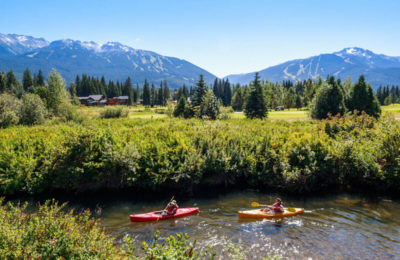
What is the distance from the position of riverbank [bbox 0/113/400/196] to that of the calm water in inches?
59.8

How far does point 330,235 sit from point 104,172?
1484 cm

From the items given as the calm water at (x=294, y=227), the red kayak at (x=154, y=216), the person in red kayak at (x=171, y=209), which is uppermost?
the person in red kayak at (x=171, y=209)

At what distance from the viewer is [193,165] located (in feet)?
55.4

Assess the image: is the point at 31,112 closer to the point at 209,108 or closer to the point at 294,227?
the point at 209,108

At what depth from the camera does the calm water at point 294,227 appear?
1089 centimetres

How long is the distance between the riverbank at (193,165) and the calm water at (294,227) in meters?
1.52

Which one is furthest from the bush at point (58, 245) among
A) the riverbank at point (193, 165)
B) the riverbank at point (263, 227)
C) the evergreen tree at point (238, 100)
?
the evergreen tree at point (238, 100)

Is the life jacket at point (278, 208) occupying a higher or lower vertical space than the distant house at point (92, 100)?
lower

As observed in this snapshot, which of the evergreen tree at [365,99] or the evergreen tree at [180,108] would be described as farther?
the evergreen tree at [180,108]

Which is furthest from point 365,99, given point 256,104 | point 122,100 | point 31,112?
point 122,100

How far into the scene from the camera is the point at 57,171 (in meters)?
16.6

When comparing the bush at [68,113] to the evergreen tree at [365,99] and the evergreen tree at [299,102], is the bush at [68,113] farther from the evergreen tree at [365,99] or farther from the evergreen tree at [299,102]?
the evergreen tree at [299,102]

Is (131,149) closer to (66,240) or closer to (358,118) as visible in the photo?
(66,240)

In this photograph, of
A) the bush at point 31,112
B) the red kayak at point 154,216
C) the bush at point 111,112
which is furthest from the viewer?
the bush at point 111,112
